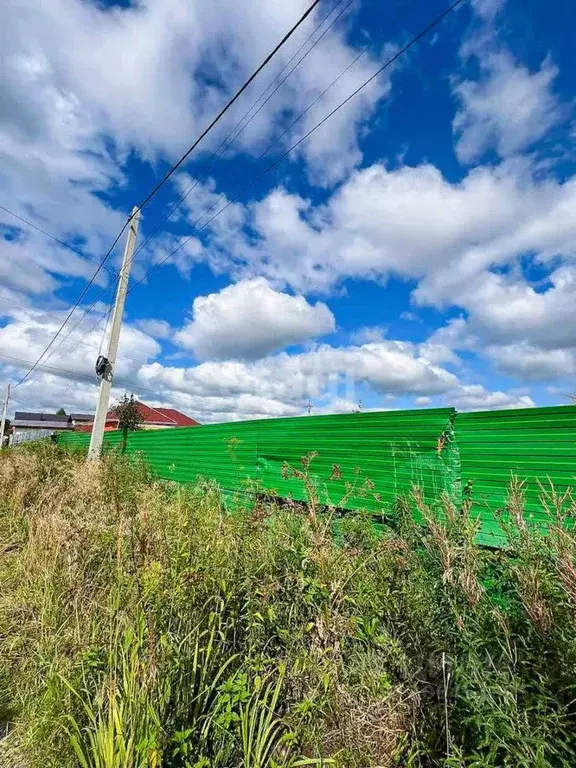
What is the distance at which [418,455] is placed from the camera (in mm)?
3381

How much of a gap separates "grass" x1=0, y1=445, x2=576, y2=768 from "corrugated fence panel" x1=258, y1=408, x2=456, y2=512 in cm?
63

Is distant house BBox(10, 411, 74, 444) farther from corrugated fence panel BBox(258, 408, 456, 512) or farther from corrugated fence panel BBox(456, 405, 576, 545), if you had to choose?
corrugated fence panel BBox(456, 405, 576, 545)

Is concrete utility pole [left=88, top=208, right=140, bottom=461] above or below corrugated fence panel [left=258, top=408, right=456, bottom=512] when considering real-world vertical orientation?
above

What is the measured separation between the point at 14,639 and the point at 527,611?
117 inches

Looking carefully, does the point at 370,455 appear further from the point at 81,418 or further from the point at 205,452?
the point at 81,418

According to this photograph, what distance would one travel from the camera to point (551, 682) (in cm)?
122

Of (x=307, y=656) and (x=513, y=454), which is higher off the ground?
(x=513, y=454)

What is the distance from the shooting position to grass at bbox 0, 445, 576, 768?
4.38 feet

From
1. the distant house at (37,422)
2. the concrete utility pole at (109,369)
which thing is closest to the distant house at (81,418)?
the distant house at (37,422)

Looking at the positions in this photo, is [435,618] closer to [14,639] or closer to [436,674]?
[436,674]

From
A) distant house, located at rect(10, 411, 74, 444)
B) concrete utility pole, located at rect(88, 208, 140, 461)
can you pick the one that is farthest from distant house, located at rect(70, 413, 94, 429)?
concrete utility pole, located at rect(88, 208, 140, 461)

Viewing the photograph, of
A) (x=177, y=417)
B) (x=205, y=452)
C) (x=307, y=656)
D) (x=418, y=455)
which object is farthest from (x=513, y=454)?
(x=177, y=417)

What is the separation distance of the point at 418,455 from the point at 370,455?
606 mm

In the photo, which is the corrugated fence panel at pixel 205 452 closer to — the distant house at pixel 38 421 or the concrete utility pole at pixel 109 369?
the concrete utility pole at pixel 109 369
